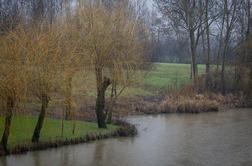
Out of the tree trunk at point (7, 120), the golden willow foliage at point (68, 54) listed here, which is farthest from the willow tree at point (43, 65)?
the tree trunk at point (7, 120)

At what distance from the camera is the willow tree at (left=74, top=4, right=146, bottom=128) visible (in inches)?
Answer: 972

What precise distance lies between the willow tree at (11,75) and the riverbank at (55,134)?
1195 millimetres

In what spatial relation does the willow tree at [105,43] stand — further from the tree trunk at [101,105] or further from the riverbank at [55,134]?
the riverbank at [55,134]

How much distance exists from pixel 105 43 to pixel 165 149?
21.8ft

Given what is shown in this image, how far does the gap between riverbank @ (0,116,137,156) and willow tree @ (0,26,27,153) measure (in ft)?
3.92

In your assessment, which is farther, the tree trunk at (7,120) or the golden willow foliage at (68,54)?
the golden willow foliage at (68,54)

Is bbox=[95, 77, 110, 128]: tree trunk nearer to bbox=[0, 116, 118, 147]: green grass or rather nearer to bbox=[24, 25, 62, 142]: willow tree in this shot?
bbox=[0, 116, 118, 147]: green grass

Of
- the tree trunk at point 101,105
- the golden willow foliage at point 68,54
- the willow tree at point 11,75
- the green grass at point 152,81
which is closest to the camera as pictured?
the willow tree at point 11,75

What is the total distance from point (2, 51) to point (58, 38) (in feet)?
9.80

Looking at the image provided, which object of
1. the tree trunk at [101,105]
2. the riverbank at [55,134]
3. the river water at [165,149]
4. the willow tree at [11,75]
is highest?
the willow tree at [11,75]

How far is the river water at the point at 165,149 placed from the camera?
18547 millimetres

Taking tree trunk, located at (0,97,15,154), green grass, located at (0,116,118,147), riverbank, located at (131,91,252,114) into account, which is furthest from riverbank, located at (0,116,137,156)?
riverbank, located at (131,91,252,114)

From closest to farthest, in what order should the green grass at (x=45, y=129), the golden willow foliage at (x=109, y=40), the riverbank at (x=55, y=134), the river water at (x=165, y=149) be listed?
the river water at (x=165, y=149), the riverbank at (x=55, y=134), the green grass at (x=45, y=129), the golden willow foliage at (x=109, y=40)

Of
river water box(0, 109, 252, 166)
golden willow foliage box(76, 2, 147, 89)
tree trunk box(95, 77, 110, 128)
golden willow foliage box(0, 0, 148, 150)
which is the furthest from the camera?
tree trunk box(95, 77, 110, 128)
